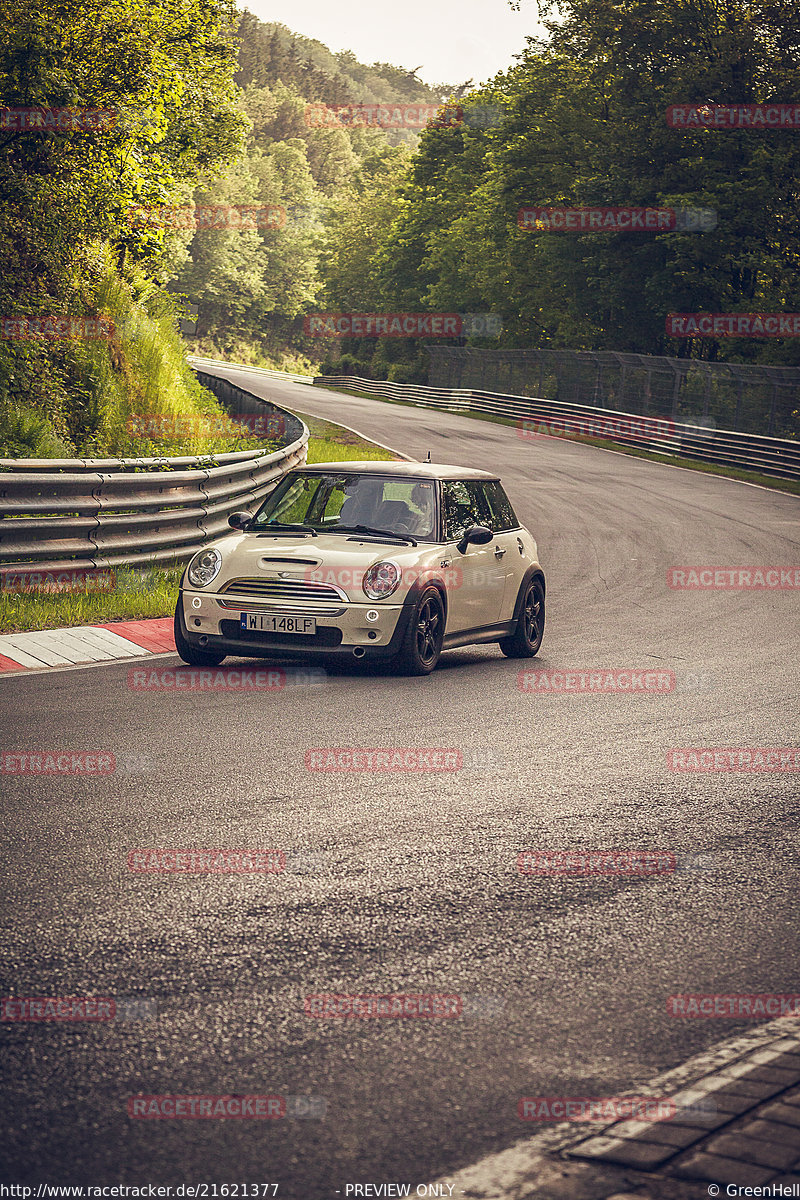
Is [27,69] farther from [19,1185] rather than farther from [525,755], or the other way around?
A: [19,1185]

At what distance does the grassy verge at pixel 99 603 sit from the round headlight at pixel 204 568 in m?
1.62

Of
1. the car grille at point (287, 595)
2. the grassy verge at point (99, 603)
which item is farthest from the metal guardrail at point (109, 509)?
the car grille at point (287, 595)

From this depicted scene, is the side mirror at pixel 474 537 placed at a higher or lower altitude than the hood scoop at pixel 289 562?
higher

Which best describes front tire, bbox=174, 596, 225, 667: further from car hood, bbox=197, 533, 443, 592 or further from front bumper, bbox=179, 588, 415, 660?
car hood, bbox=197, 533, 443, 592

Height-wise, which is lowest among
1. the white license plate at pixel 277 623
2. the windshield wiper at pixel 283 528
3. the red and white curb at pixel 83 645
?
the red and white curb at pixel 83 645

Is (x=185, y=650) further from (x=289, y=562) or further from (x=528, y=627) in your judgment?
(x=528, y=627)

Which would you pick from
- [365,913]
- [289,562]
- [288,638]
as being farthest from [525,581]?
[365,913]

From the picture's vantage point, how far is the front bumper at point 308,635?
32.1ft

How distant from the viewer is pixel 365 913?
472 centimetres

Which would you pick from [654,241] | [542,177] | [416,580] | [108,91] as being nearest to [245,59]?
[542,177]

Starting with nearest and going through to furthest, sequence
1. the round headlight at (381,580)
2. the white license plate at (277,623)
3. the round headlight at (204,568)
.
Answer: the white license plate at (277,623) < the round headlight at (381,580) < the round headlight at (204,568)

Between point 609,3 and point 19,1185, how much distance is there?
199ft

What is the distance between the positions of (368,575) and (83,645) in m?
2.41

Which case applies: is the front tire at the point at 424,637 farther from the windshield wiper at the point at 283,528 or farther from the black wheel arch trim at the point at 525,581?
the black wheel arch trim at the point at 525,581
